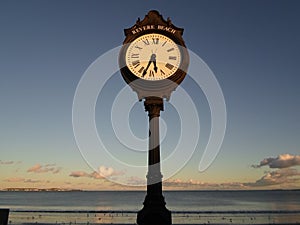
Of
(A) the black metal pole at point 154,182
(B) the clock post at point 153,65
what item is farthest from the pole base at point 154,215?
(B) the clock post at point 153,65

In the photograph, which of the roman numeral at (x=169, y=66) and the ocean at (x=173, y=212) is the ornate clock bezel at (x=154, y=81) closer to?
the roman numeral at (x=169, y=66)

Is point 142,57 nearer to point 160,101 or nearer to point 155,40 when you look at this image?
point 155,40

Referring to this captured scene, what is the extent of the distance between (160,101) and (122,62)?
44.2 inches

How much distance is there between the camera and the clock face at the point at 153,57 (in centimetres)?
677

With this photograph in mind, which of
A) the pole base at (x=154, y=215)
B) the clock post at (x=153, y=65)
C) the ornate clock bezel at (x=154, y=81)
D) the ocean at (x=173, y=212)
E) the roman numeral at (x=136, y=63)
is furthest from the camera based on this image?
the ocean at (x=173, y=212)

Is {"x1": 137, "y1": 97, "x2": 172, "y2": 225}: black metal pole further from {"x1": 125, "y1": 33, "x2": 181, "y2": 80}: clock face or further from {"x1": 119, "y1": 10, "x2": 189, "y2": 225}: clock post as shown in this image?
{"x1": 125, "y1": 33, "x2": 181, "y2": 80}: clock face

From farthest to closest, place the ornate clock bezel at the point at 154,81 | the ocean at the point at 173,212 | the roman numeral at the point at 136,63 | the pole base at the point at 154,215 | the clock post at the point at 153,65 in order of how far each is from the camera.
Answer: the ocean at the point at 173,212 → the roman numeral at the point at 136,63 → the ornate clock bezel at the point at 154,81 → the clock post at the point at 153,65 → the pole base at the point at 154,215

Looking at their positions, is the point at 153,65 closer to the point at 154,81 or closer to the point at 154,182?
the point at 154,81

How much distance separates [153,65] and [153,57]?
16 centimetres

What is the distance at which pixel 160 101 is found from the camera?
674 centimetres

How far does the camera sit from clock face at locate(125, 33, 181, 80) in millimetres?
6773

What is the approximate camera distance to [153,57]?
6.78 metres

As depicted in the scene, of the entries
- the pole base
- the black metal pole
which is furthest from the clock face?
the pole base

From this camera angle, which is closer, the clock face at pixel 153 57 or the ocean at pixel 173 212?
the clock face at pixel 153 57
